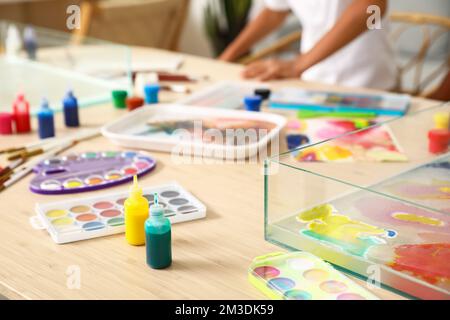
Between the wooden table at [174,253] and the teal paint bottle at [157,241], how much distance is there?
1cm

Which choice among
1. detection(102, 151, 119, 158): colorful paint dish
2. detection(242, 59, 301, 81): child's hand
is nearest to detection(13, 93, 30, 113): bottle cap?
detection(102, 151, 119, 158): colorful paint dish

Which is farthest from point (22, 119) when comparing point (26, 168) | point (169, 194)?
point (169, 194)

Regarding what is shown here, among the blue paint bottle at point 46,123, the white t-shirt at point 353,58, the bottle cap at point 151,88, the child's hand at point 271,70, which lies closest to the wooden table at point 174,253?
the blue paint bottle at point 46,123

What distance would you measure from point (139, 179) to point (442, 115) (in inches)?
29.0

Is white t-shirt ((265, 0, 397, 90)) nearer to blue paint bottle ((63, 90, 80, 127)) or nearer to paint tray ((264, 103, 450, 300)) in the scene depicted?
blue paint bottle ((63, 90, 80, 127))

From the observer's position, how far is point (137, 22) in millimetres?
3117

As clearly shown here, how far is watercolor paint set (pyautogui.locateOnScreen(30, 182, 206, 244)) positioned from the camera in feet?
3.63

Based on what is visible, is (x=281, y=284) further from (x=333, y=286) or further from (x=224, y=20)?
(x=224, y=20)

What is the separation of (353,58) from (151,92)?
827mm

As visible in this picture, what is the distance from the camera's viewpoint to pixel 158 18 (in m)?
3.24

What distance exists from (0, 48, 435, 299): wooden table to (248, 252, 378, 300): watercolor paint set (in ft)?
0.07

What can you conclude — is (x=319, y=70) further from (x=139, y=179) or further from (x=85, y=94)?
(x=139, y=179)

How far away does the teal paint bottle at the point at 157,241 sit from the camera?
989 mm

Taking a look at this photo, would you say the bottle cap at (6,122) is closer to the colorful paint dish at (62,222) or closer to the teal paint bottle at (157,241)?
the colorful paint dish at (62,222)
